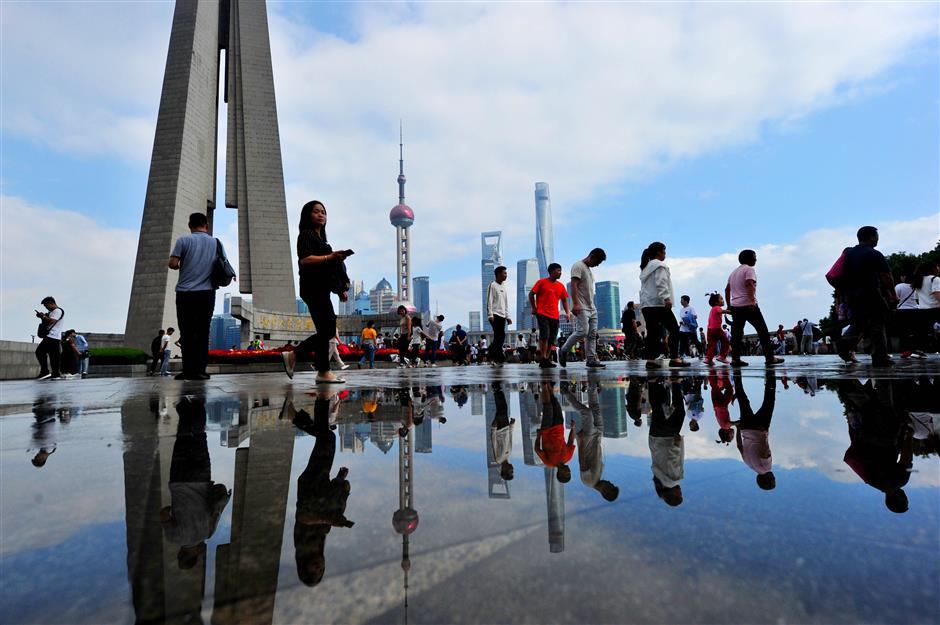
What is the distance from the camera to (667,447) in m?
1.55

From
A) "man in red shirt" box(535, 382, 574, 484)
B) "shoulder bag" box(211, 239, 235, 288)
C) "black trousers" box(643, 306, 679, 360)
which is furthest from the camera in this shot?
"black trousers" box(643, 306, 679, 360)

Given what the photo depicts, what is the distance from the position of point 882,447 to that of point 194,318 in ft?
19.2

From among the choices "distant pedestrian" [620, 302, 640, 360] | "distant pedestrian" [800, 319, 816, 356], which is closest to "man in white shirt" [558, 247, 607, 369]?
"distant pedestrian" [620, 302, 640, 360]

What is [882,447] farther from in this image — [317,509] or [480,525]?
[317,509]

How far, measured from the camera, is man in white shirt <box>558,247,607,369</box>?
7605 millimetres

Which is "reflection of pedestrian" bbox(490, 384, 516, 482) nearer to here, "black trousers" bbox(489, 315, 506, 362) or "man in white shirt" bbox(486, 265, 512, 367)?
"man in white shirt" bbox(486, 265, 512, 367)

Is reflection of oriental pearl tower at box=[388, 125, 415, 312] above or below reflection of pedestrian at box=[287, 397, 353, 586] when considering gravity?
above

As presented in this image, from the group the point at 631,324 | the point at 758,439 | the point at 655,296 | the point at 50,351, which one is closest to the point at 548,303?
the point at 655,296

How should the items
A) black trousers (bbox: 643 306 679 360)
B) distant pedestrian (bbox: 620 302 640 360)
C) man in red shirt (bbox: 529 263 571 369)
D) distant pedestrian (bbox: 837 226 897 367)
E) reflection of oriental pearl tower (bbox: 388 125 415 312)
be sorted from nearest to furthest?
distant pedestrian (bbox: 837 226 897 367)
black trousers (bbox: 643 306 679 360)
man in red shirt (bbox: 529 263 571 369)
distant pedestrian (bbox: 620 302 640 360)
reflection of oriental pearl tower (bbox: 388 125 415 312)

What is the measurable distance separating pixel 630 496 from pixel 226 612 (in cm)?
76

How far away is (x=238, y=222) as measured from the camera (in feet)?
107

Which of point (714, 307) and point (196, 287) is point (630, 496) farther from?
point (714, 307)

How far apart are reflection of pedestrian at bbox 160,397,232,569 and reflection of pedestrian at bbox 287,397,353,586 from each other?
15 centimetres

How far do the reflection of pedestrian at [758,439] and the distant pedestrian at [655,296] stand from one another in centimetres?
421
